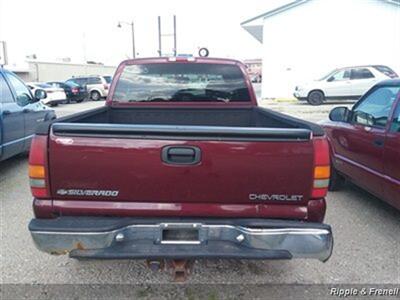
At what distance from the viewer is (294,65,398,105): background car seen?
17828 millimetres

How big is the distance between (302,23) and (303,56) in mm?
1790

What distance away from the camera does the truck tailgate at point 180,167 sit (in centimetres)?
253

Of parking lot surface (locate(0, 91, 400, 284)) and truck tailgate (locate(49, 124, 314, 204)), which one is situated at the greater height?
truck tailgate (locate(49, 124, 314, 204))

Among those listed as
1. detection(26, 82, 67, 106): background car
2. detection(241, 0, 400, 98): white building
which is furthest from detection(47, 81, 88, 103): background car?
detection(241, 0, 400, 98): white building

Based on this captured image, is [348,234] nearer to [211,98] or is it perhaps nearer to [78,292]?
[211,98]

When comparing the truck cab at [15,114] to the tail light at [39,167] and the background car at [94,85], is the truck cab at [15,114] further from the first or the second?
the background car at [94,85]

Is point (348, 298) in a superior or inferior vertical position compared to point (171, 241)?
inferior

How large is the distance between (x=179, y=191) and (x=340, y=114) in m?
3.23

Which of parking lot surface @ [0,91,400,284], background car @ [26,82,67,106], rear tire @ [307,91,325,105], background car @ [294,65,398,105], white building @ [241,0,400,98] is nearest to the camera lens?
parking lot surface @ [0,91,400,284]

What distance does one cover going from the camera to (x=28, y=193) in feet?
18.1

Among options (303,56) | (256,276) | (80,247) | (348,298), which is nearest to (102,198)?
(80,247)

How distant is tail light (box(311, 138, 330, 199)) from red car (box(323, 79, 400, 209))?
1563mm

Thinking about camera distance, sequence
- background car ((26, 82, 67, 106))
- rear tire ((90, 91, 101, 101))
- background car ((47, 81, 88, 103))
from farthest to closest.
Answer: rear tire ((90, 91, 101, 101)), background car ((47, 81, 88, 103)), background car ((26, 82, 67, 106))

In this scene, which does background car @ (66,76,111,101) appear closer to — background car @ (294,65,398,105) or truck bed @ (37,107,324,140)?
background car @ (294,65,398,105)
